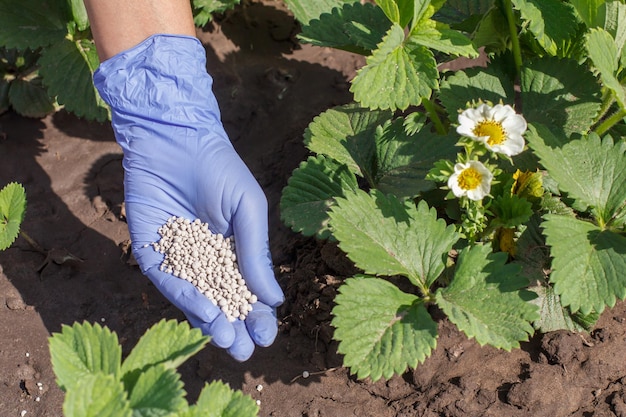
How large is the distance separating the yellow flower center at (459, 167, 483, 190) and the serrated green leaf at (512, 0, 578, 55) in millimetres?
543

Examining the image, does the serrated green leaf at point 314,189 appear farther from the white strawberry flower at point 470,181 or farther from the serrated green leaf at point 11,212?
the serrated green leaf at point 11,212

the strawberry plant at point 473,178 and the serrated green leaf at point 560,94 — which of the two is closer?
A: the strawberry plant at point 473,178

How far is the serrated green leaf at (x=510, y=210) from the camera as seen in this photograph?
5.75 ft

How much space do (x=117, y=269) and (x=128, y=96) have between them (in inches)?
23.1

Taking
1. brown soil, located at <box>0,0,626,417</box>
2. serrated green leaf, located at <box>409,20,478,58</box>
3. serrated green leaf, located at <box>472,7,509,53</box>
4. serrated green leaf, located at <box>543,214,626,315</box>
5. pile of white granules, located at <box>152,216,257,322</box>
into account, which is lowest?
brown soil, located at <box>0,0,626,417</box>

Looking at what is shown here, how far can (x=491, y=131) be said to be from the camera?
1.58 meters

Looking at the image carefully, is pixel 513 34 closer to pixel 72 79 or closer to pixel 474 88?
pixel 474 88

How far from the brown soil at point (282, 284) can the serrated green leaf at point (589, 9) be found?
801mm

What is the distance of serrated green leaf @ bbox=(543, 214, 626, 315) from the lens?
1.60 m

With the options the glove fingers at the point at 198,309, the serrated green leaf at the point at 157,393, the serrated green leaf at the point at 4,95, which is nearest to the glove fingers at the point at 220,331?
the glove fingers at the point at 198,309

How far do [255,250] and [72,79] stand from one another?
3.51 feet

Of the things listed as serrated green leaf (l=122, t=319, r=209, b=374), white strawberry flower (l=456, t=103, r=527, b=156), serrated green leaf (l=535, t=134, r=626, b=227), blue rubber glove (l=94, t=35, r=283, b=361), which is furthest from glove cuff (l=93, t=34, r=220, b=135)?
serrated green leaf (l=535, t=134, r=626, b=227)

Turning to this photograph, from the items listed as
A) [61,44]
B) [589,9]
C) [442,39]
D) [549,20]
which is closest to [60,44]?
[61,44]

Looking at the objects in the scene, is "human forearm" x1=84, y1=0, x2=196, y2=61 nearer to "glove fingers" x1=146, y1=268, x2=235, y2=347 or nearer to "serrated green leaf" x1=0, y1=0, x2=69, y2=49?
"serrated green leaf" x1=0, y1=0, x2=69, y2=49
